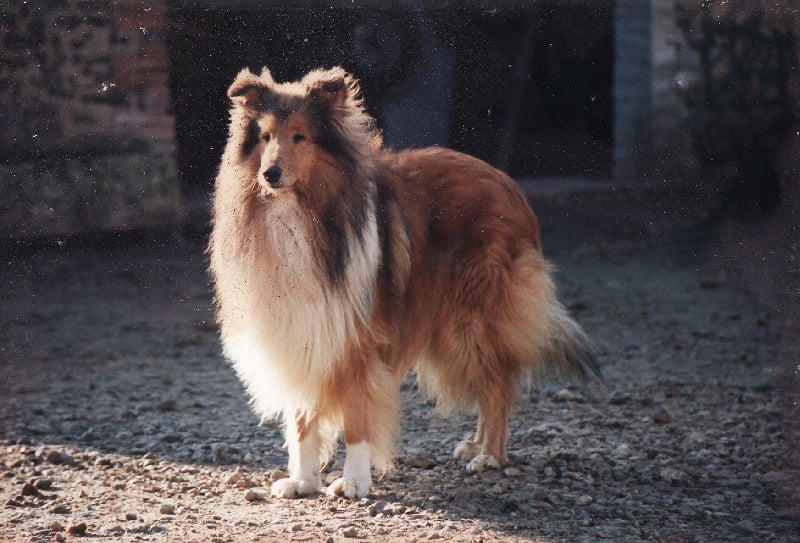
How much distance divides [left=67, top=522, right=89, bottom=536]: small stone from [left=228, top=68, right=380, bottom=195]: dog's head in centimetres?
144

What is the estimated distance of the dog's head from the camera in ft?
11.6

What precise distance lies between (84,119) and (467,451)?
4421mm

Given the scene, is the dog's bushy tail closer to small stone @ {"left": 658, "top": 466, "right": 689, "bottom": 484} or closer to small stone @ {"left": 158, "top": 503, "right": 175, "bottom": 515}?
small stone @ {"left": 658, "top": 466, "right": 689, "bottom": 484}

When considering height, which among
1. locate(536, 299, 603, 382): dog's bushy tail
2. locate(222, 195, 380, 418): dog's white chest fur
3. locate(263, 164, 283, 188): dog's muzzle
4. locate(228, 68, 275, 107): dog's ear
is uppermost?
locate(228, 68, 275, 107): dog's ear

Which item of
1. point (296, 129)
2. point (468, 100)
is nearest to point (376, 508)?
point (296, 129)

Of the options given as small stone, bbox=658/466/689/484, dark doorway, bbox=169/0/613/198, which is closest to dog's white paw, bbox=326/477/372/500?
small stone, bbox=658/466/689/484

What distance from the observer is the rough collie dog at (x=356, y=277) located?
11.9 feet

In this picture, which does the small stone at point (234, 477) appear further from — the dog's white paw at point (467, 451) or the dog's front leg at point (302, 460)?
the dog's white paw at point (467, 451)

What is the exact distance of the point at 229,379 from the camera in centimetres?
577

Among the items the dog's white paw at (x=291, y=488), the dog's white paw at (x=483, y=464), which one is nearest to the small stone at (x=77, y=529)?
the dog's white paw at (x=291, y=488)

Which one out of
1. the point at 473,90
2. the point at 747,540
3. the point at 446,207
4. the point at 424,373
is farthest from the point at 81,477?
the point at 473,90

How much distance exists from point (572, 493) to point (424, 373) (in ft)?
3.38

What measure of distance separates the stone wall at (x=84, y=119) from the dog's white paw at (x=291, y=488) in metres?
2.70

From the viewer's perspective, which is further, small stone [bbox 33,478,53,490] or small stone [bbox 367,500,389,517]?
small stone [bbox 33,478,53,490]
